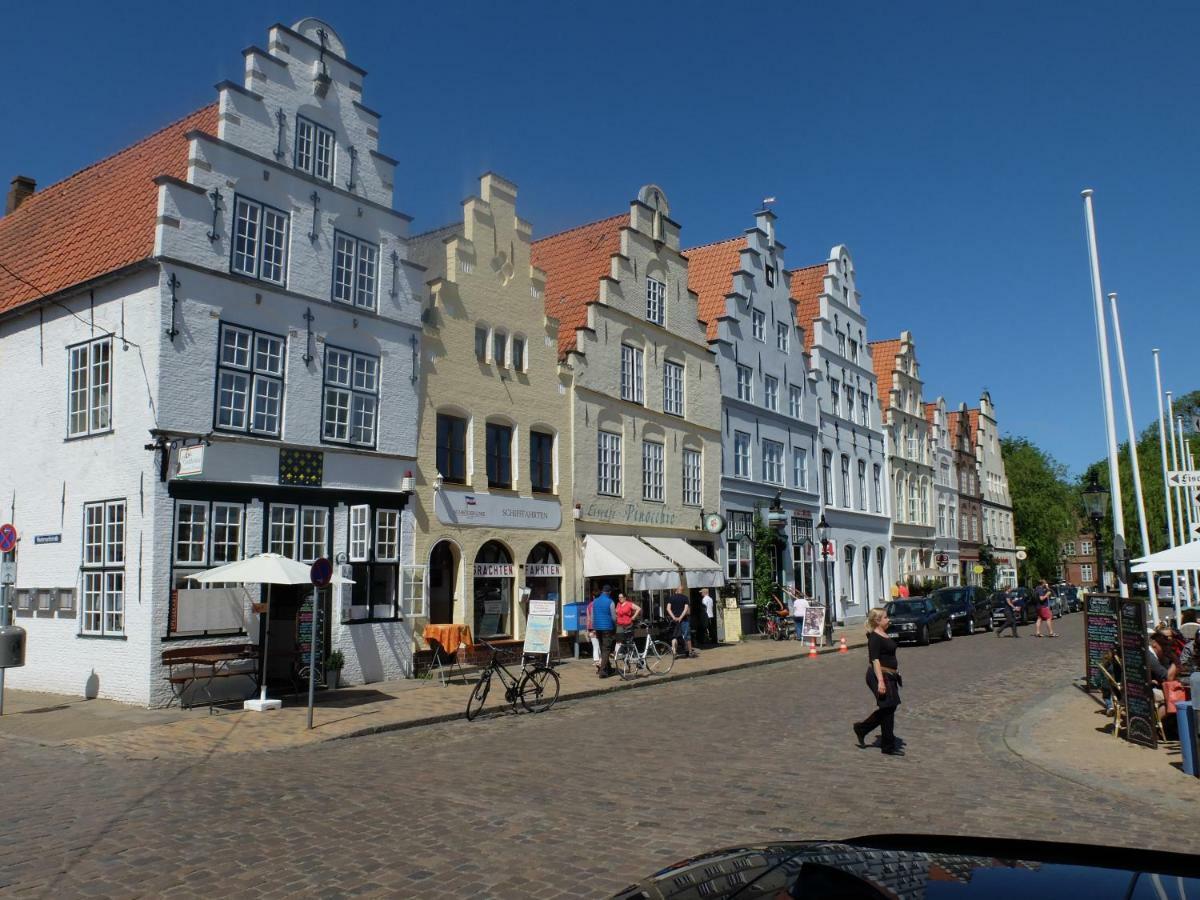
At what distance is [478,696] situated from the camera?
1561 centimetres

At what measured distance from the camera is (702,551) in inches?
1223

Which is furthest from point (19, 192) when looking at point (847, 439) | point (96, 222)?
point (847, 439)

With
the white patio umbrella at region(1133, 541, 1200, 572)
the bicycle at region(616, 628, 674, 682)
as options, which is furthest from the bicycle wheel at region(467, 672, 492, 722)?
the white patio umbrella at region(1133, 541, 1200, 572)

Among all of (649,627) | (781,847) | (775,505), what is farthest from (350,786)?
(775,505)

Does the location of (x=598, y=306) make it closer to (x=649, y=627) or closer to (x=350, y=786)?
(x=649, y=627)

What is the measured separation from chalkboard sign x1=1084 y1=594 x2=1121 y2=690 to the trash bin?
4140 mm

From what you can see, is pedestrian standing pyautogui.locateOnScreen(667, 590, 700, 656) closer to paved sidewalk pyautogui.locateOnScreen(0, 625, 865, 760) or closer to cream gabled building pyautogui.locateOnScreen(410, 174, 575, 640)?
cream gabled building pyautogui.locateOnScreen(410, 174, 575, 640)

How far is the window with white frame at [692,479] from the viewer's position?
30.7m

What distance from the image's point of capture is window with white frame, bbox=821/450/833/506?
4053 centimetres

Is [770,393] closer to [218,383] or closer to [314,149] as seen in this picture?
[314,149]

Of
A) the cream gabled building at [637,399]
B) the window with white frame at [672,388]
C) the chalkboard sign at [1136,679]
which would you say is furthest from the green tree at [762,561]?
the chalkboard sign at [1136,679]

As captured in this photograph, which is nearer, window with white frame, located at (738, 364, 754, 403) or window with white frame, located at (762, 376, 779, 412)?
window with white frame, located at (738, 364, 754, 403)

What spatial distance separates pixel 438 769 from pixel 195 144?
12.1m

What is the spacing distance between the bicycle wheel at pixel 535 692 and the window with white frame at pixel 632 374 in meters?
12.4
